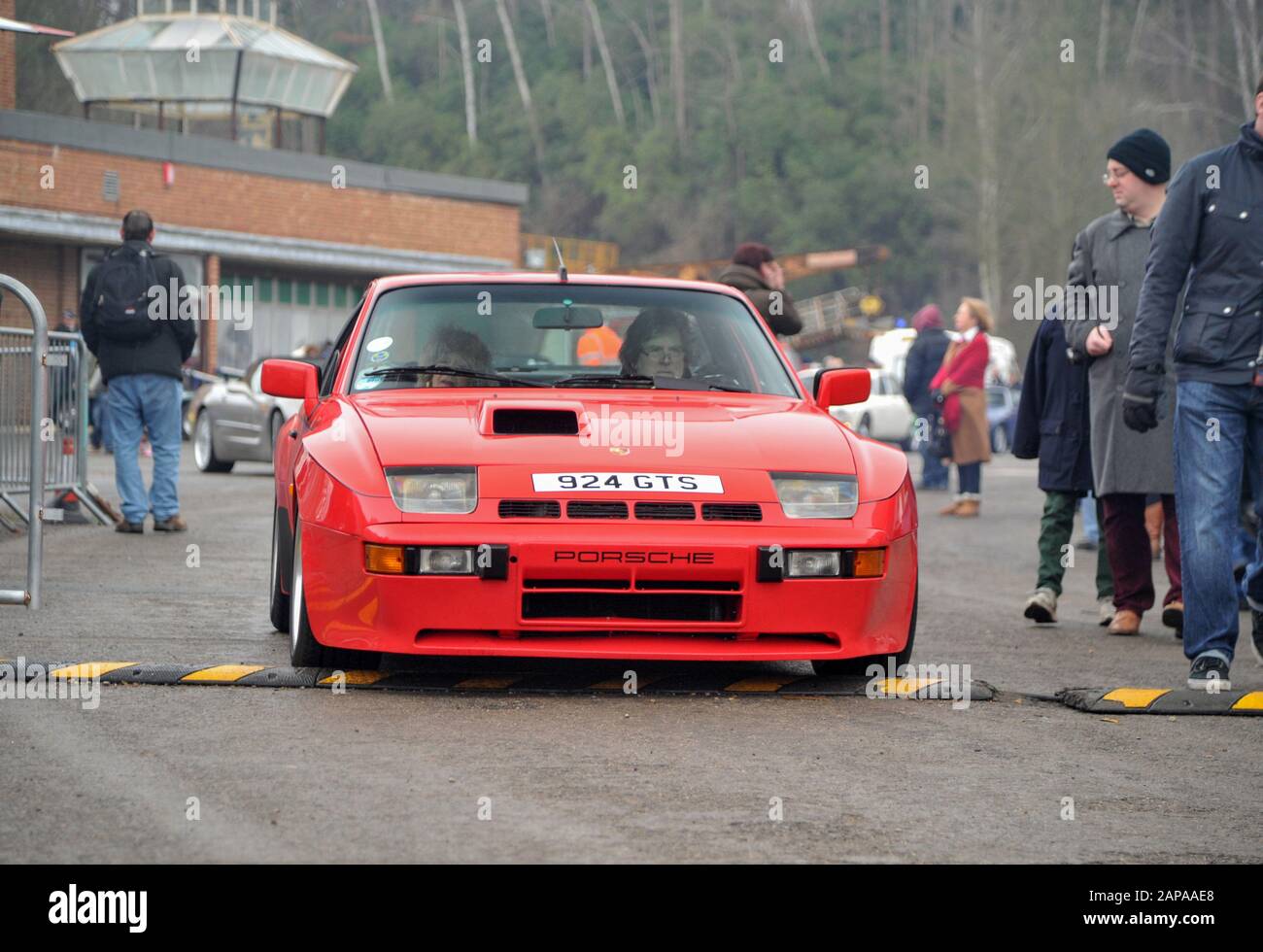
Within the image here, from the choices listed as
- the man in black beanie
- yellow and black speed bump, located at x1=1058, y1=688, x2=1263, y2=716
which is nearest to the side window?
yellow and black speed bump, located at x1=1058, y1=688, x2=1263, y2=716

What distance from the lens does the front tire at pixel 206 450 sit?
22.3 m

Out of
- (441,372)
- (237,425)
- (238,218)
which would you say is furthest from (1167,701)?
(238,218)

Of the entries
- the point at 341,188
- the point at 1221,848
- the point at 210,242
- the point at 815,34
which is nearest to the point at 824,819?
the point at 1221,848

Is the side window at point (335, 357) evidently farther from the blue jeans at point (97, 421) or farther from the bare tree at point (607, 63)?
the bare tree at point (607, 63)

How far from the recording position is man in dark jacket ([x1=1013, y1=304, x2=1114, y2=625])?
29.4ft

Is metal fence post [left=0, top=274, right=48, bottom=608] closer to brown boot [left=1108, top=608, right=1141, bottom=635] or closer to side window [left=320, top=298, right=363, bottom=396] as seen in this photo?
side window [left=320, top=298, right=363, bottom=396]

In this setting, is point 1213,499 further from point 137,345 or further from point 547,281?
point 137,345

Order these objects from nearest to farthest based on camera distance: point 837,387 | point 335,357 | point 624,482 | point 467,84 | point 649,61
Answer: point 624,482 < point 837,387 < point 335,357 < point 467,84 < point 649,61

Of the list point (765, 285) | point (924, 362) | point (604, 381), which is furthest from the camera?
point (924, 362)

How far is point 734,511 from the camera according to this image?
5930 mm

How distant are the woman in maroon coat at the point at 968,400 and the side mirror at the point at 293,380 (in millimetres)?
11610

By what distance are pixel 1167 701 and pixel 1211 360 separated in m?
1.15

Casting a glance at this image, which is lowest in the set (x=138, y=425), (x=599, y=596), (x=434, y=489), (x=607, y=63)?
(x=138, y=425)

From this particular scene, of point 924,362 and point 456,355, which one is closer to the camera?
point 456,355
